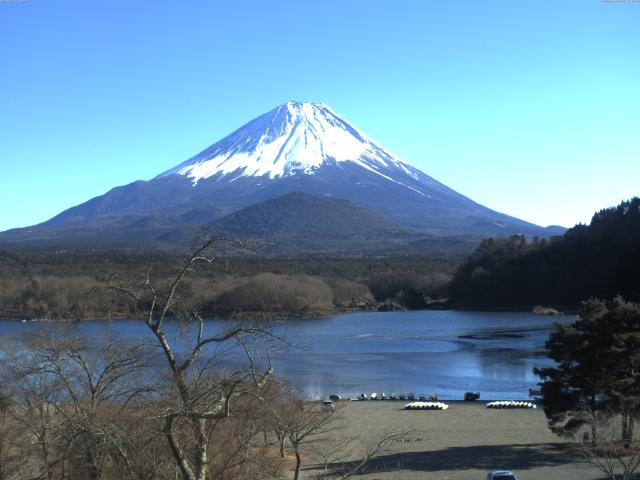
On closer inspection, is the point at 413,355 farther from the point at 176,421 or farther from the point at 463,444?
the point at 176,421

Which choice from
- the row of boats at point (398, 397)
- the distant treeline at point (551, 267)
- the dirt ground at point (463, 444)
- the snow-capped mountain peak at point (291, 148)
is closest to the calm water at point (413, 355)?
the row of boats at point (398, 397)

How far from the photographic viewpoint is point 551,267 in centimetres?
5112

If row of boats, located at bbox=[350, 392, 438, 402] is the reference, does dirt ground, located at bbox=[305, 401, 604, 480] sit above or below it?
above

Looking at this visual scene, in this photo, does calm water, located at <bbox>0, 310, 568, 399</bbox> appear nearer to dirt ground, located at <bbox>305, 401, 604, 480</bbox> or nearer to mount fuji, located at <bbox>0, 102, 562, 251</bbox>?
dirt ground, located at <bbox>305, 401, 604, 480</bbox>

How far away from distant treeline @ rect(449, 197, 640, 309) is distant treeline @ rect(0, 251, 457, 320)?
151 inches

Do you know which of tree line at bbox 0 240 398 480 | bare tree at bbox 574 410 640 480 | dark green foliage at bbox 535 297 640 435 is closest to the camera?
tree line at bbox 0 240 398 480

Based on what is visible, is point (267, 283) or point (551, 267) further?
point (551, 267)

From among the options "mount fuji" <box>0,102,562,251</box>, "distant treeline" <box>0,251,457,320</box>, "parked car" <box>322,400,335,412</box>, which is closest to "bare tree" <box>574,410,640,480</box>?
"parked car" <box>322,400,335,412</box>

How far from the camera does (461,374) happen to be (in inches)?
975

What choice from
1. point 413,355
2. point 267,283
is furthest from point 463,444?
point 267,283

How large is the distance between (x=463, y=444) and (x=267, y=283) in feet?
119

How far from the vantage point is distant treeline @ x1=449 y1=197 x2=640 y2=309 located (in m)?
48.7

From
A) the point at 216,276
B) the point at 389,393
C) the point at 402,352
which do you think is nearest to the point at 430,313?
the point at 216,276

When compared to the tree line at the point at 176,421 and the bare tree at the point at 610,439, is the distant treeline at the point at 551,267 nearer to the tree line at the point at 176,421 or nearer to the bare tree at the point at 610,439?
the bare tree at the point at 610,439
